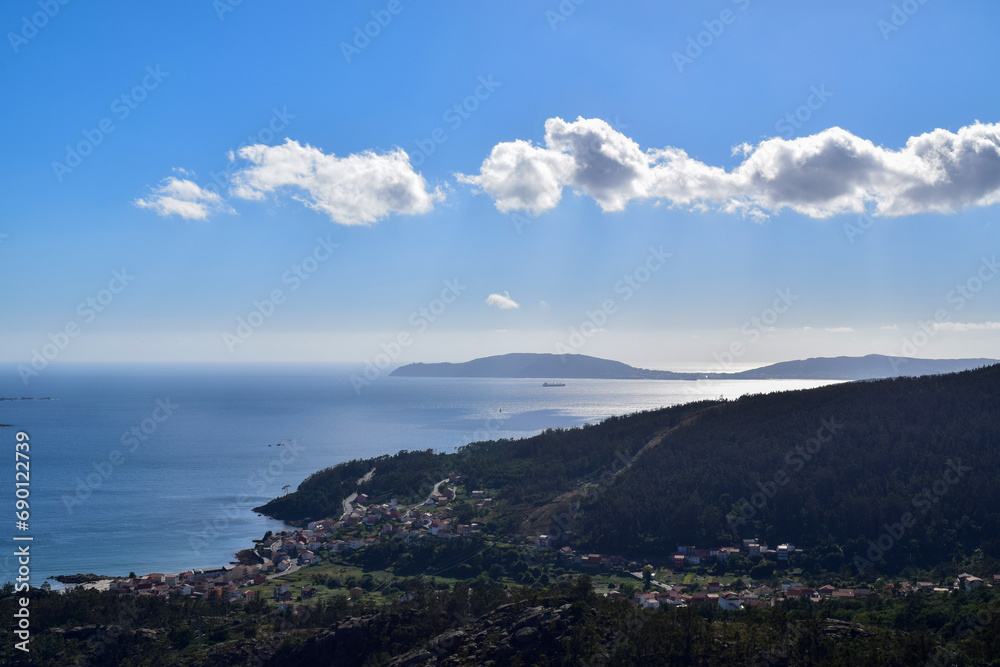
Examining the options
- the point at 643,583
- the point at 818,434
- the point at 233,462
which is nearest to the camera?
the point at 643,583

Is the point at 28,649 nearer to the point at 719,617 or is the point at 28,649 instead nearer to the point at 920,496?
the point at 719,617

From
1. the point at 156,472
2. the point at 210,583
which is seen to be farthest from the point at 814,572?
the point at 156,472
